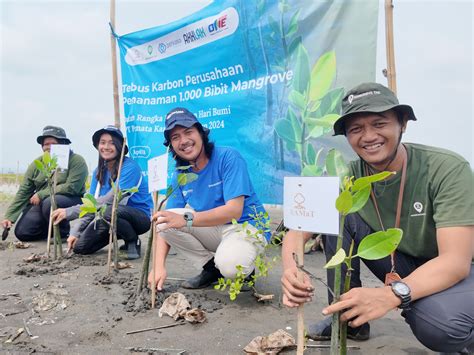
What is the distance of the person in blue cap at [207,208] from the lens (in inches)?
94.2

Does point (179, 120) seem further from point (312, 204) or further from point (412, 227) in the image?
point (412, 227)

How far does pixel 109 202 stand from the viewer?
3.38m

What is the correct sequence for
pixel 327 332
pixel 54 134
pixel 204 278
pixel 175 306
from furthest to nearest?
1. pixel 54 134
2. pixel 204 278
3. pixel 175 306
4. pixel 327 332

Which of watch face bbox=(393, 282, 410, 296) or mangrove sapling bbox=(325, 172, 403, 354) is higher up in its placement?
mangrove sapling bbox=(325, 172, 403, 354)

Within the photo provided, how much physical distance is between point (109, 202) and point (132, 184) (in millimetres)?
286

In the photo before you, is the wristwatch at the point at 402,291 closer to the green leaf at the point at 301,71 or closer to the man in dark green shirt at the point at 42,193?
the green leaf at the point at 301,71

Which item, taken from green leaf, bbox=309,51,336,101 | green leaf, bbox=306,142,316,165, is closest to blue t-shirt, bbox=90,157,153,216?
green leaf, bbox=306,142,316,165

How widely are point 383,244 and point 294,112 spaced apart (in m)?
2.49

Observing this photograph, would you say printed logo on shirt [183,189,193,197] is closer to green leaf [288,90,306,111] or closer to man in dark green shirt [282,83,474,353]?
man in dark green shirt [282,83,474,353]

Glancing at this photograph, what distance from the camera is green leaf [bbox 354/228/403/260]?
1104 millimetres

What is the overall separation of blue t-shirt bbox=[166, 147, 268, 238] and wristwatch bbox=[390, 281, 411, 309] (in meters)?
1.28

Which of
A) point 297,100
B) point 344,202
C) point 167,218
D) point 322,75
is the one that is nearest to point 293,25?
point 322,75

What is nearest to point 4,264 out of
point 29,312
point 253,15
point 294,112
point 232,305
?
point 29,312

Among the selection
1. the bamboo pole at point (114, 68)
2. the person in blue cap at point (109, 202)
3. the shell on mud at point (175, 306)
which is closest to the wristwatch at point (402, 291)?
the shell on mud at point (175, 306)
